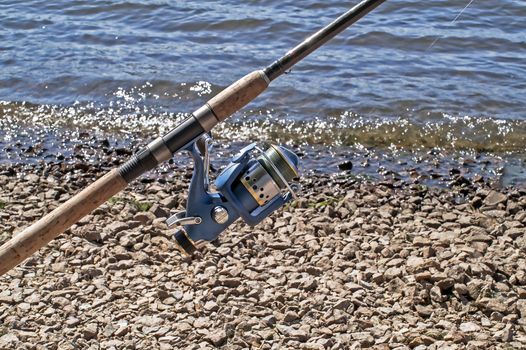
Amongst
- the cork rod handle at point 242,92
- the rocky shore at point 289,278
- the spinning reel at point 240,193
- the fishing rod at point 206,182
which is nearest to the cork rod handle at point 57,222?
the fishing rod at point 206,182

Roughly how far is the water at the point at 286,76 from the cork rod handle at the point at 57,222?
4367 mm

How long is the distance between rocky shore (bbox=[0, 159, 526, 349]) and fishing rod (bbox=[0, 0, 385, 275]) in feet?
4.58

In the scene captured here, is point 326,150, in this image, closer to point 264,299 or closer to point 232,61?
point 232,61

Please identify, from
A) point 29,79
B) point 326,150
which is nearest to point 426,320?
point 326,150

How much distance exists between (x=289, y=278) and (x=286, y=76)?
4660 millimetres

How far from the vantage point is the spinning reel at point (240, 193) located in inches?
152

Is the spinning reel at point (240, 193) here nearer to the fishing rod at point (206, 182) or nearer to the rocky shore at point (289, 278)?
the fishing rod at point (206, 182)

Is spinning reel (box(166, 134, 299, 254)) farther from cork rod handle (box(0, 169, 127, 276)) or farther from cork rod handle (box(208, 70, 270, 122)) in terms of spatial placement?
cork rod handle (box(0, 169, 127, 276))

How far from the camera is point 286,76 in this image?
10.2 meters

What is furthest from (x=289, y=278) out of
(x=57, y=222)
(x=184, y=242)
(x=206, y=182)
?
(x=57, y=222)

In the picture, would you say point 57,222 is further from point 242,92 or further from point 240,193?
point 242,92

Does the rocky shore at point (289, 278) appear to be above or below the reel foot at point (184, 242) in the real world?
below

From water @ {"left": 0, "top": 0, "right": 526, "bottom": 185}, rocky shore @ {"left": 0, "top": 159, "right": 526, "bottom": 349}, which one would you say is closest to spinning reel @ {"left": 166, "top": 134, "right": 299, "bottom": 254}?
rocky shore @ {"left": 0, "top": 159, "right": 526, "bottom": 349}

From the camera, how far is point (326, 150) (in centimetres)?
851
